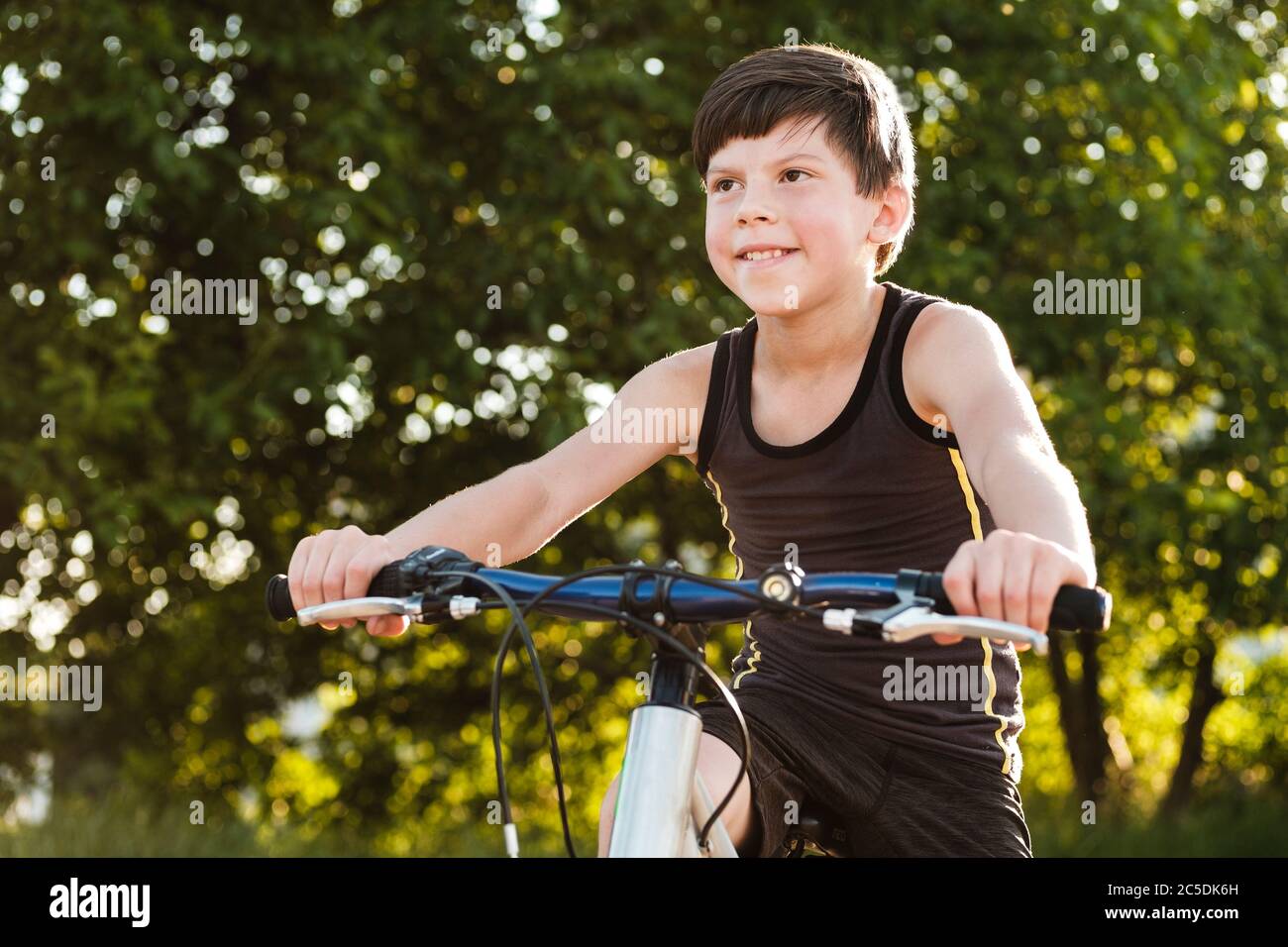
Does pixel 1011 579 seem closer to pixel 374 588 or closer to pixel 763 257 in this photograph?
pixel 374 588

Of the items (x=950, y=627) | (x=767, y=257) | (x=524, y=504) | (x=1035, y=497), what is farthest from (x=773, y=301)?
(x=950, y=627)

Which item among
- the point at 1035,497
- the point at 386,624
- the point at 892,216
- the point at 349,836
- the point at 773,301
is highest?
the point at 892,216

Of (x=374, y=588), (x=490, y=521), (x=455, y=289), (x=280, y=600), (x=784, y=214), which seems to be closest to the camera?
(x=374, y=588)

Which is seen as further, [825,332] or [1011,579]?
[825,332]

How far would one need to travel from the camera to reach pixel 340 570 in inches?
82.9

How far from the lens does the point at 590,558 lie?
25.8 ft

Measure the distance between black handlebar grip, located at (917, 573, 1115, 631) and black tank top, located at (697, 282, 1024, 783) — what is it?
97cm

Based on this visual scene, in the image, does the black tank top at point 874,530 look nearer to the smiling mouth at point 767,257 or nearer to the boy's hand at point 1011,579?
the smiling mouth at point 767,257

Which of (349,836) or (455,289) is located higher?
(455,289)

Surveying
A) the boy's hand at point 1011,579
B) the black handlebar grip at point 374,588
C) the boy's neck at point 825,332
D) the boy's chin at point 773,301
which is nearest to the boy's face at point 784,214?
the boy's chin at point 773,301

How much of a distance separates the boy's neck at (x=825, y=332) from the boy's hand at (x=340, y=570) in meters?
1.02

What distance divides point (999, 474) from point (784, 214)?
1.99 ft
